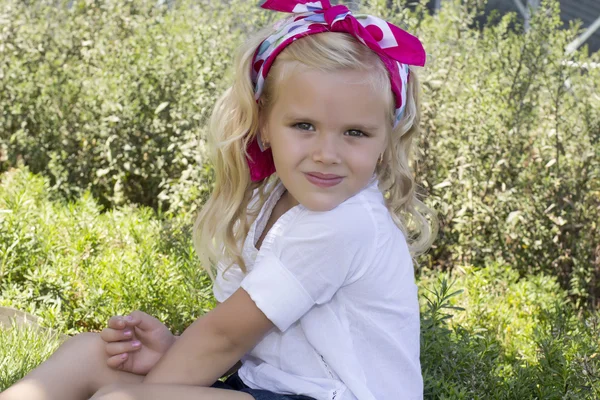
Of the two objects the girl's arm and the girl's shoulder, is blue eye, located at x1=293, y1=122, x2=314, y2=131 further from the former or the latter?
the girl's arm

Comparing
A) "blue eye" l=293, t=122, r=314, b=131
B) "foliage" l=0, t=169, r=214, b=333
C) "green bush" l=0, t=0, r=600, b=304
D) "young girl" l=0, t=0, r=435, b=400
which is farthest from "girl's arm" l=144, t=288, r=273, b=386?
"green bush" l=0, t=0, r=600, b=304

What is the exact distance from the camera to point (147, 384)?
6.16ft

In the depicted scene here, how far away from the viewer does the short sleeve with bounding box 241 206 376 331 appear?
1.80m

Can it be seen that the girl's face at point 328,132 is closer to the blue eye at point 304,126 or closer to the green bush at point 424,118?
the blue eye at point 304,126

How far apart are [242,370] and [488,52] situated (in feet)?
8.67

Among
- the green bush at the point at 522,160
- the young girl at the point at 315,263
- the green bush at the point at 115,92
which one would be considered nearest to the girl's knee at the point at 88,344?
the young girl at the point at 315,263

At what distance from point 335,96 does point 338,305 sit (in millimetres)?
483

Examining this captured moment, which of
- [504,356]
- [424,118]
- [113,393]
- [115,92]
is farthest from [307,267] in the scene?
[115,92]

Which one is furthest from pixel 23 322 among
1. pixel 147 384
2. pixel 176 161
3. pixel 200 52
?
pixel 200 52

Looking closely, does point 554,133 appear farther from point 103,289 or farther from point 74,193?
point 74,193

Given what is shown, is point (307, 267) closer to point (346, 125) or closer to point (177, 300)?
point (346, 125)

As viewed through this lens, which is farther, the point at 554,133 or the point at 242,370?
the point at 554,133

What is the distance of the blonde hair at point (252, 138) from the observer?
6.07 feet

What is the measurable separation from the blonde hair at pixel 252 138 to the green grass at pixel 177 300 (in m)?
0.44
